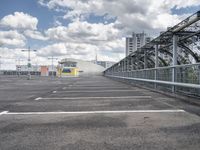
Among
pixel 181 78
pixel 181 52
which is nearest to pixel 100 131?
pixel 181 78

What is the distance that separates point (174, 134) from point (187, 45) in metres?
10.5

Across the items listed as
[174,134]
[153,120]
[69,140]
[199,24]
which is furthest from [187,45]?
[69,140]

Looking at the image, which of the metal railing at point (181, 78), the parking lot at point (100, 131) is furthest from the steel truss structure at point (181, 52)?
the parking lot at point (100, 131)

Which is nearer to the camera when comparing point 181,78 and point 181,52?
point 181,78

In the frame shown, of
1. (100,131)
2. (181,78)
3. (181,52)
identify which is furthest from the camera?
(181,52)

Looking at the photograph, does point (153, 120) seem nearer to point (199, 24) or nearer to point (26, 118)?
point (26, 118)

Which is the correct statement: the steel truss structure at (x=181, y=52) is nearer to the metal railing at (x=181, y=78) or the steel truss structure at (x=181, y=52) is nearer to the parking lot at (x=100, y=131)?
the metal railing at (x=181, y=78)

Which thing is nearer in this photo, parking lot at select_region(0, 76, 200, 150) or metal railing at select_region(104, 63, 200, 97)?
parking lot at select_region(0, 76, 200, 150)

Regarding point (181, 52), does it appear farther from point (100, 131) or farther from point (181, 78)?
point (100, 131)

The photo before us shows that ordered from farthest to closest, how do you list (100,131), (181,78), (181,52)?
(181,52) < (181,78) < (100,131)

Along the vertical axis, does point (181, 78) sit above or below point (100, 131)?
above

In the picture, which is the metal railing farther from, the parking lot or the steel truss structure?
the parking lot

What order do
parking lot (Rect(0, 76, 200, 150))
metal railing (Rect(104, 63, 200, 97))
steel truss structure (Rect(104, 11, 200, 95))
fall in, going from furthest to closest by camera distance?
1. steel truss structure (Rect(104, 11, 200, 95))
2. metal railing (Rect(104, 63, 200, 97))
3. parking lot (Rect(0, 76, 200, 150))

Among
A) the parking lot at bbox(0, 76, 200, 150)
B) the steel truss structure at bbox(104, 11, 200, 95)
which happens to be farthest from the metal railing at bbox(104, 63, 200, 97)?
the parking lot at bbox(0, 76, 200, 150)
